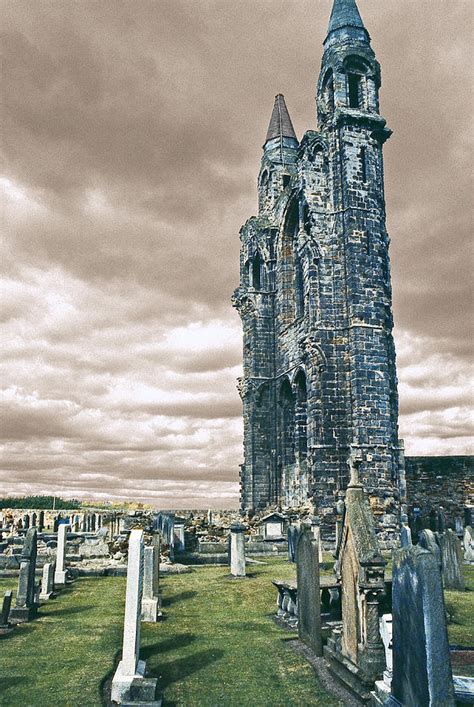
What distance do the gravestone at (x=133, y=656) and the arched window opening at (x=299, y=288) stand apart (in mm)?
22219

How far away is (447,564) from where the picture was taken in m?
12.3

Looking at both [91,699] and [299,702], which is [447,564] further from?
[91,699]

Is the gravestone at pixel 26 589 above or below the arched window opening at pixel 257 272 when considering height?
below

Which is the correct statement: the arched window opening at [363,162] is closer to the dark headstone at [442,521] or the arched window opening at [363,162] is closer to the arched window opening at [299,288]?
the arched window opening at [299,288]

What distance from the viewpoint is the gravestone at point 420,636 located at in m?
4.24

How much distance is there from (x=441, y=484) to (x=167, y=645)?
2593 centimetres

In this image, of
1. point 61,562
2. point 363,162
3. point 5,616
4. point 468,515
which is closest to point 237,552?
point 61,562

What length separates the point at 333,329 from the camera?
23781 mm

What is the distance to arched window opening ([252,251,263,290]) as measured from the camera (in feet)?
106

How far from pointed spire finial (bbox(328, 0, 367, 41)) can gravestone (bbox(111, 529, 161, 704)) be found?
89.5 feet

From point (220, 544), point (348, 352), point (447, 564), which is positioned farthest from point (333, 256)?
point (447, 564)

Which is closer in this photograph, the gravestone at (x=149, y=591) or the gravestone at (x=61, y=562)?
the gravestone at (x=149, y=591)

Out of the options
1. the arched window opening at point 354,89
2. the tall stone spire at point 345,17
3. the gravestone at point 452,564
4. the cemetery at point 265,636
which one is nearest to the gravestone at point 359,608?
the cemetery at point 265,636

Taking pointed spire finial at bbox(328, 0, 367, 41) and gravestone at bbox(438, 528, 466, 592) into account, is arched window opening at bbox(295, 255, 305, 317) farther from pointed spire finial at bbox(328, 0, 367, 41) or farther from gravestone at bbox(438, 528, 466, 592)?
gravestone at bbox(438, 528, 466, 592)
